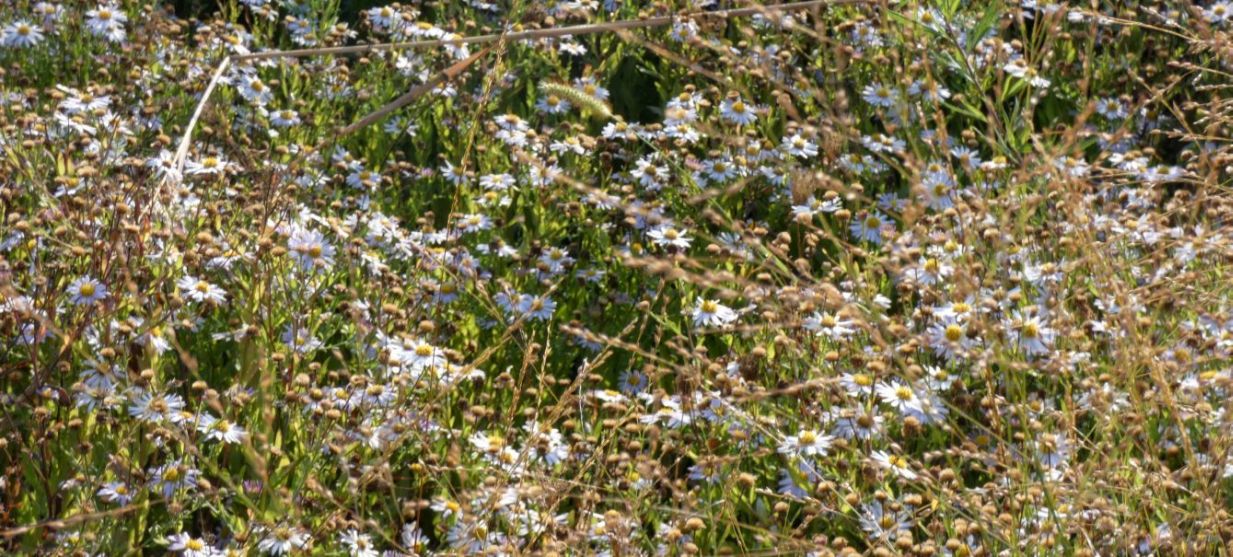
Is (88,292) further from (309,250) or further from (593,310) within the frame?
(593,310)

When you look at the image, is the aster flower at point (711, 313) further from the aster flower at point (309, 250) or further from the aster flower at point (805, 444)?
the aster flower at point (309, 250)

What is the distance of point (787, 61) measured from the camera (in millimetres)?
3854

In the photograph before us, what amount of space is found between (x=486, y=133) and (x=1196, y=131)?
1966 mm

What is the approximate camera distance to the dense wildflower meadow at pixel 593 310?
207 centimetres

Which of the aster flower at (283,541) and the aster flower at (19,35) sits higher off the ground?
the aster flower at (19,35)

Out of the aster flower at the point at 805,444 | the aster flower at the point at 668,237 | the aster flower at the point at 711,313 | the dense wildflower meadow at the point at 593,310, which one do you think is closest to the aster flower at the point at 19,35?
the dense wildflower meadow at the point at 593,310

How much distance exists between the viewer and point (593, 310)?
3.22m

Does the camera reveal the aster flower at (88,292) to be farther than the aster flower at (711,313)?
No

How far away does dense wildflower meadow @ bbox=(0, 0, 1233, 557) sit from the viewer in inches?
81.4

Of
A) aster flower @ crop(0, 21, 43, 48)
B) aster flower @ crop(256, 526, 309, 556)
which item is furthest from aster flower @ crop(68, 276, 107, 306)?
aster flower @ crop(0, 21, 43, 48)

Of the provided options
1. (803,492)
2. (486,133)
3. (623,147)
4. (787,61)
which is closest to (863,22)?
(787,61)

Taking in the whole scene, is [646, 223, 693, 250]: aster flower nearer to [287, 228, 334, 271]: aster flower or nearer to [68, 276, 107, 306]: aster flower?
[287, 228, 334, 271]: aster flower

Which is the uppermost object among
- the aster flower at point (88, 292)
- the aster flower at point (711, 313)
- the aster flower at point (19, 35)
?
the aster flower at point (88, 292)

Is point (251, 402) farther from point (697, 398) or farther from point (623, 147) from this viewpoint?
point (623, 147)
